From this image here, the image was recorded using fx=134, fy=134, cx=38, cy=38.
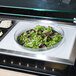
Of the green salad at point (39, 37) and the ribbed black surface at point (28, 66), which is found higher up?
the green salad at point (39, 37)

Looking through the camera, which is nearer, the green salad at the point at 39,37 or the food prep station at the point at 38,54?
the food prep station at the point at 38,54

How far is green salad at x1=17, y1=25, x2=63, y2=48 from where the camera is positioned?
2.60 feet

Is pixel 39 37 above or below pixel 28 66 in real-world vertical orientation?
above

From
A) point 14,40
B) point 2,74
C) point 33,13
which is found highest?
point 33,13

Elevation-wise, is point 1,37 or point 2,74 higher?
point 1,37

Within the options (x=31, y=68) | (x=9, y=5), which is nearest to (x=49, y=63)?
(x=31, y=68)

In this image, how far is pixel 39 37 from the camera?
0.82m

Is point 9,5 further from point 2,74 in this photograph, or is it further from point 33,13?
point 2,74

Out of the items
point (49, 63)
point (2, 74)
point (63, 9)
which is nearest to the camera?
point (63, 9)

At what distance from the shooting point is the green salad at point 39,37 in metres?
0.79

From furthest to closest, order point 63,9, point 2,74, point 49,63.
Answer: point 2,74
point 49,63
point 63,9

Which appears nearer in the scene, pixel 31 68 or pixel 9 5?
pixel 9 5

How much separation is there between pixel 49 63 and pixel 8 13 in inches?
13.8

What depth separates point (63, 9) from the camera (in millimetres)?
608
